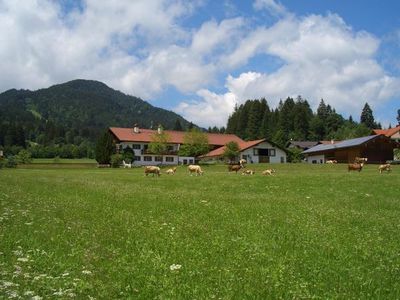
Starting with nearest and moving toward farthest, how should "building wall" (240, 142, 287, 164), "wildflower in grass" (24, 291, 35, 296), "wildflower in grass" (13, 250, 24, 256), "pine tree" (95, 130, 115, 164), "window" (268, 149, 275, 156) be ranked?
"wildflower in grass" (24, 291, 35, 296) → "wildflower in grass" (13, 250, 24, 256) → "pine tree" (95, 130, 115, 164) → "building wall" (240, 142, 287, 164) → "window" (268, 149, 275, 156)

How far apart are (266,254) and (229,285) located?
2898mm

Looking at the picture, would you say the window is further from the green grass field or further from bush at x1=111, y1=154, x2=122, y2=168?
the green grass field

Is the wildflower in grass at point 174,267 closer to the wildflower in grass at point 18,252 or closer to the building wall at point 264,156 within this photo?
the wildflower in grass at point 18,252

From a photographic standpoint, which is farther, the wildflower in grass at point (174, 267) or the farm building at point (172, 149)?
the farm building at point (172, 149)

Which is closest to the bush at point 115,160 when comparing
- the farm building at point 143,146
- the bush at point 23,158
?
the farm building at point 143,146

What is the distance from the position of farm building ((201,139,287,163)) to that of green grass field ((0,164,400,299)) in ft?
316

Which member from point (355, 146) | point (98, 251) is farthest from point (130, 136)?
point (98, 251)

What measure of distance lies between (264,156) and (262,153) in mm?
1022

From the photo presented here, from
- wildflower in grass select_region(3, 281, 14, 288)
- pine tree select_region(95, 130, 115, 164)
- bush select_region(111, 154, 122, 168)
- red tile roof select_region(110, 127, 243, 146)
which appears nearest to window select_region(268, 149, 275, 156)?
A: red tile roof select_region(110, 127, 243, 146)

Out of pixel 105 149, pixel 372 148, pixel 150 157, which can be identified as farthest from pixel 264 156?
pixel 105 149

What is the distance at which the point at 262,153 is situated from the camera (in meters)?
122

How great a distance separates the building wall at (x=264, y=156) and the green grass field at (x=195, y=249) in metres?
96.6

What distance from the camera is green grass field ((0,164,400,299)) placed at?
943 centimetres

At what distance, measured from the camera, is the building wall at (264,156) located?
119625 millimetres
